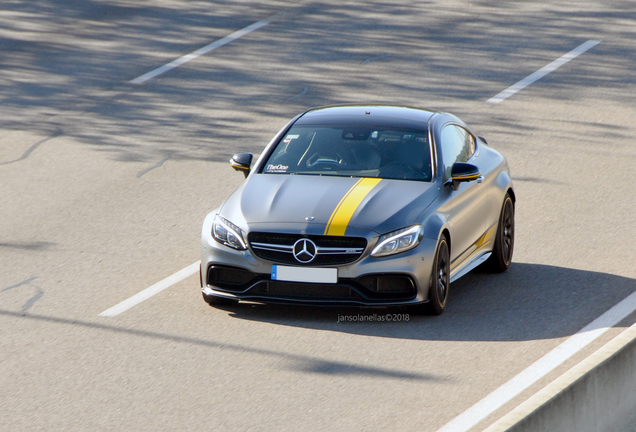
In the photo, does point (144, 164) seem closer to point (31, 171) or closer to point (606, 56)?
point (31, 171)

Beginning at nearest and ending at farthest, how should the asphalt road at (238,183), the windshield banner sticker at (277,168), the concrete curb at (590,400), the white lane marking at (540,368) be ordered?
1. the concrete curb at (590,400)
2. the white lane marking at (540,368)
3. the asphalt road at (238,183)
4. the windshield banner sticker at (277,168)

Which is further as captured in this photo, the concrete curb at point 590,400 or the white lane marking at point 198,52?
the white lane marking at point 198,52

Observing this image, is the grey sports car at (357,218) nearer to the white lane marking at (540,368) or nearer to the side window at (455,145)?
the side window at (455,145)

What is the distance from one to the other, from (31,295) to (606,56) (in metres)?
12.7

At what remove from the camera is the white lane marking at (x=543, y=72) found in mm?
16281

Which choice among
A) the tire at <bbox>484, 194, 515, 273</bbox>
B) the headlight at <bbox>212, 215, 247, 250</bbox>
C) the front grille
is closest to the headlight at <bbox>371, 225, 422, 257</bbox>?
the front grille

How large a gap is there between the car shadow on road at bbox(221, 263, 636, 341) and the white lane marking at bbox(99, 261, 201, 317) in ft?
2.64

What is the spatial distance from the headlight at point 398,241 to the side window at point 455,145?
1.05 m

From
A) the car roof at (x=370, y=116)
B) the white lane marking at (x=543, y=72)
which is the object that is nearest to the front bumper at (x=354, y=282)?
the car roof at (x=370, y=116)

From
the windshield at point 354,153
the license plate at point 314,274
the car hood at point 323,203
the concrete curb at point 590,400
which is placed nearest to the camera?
the concrete curb at point 590,400

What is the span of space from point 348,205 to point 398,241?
0.50 m

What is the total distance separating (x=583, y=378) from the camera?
5402 mm

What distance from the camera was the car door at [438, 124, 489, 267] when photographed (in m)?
8.50

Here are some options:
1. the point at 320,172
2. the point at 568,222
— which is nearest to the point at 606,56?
the point at 568,222
